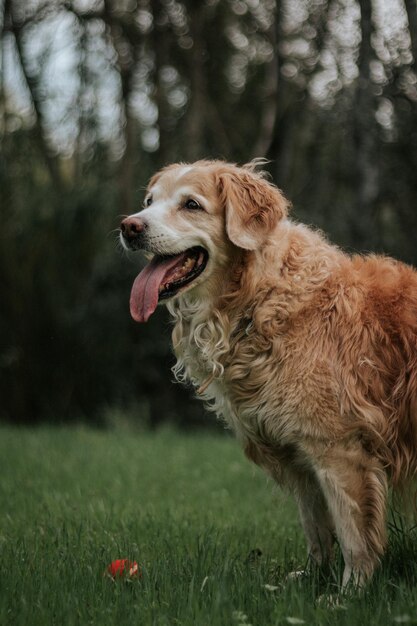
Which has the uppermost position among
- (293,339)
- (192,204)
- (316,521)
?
(192,204)

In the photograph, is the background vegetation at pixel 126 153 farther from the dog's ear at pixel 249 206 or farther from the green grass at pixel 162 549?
the dog's ear at pixel 249 206

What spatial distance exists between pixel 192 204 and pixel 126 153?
954cm

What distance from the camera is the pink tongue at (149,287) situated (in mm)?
4281

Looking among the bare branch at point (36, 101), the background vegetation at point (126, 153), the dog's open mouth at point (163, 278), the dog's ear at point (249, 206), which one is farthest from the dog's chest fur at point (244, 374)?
the bare branch at point (36, 101)

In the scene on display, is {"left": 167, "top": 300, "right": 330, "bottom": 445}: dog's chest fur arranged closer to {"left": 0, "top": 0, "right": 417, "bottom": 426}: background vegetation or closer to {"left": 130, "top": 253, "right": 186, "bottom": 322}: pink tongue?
{"left": 130, "top": 253, "right": 186, "bottom": 322}: pink tongue

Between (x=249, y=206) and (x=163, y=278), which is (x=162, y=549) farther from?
(x=249, y=206)

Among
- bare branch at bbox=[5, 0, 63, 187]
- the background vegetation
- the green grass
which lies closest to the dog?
the green grass

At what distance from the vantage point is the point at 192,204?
4473mm

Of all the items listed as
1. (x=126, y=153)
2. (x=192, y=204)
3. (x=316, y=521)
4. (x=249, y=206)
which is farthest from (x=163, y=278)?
(x=126, y=153)

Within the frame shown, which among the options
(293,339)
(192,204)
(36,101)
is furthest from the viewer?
(36,101)

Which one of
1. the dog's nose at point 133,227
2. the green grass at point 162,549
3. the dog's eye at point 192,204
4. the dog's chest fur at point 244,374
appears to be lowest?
the green grass at point 162,549

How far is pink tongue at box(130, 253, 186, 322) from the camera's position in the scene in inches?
169

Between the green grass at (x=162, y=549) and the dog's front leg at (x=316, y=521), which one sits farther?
the dog's front leg at (x=316, y=521)

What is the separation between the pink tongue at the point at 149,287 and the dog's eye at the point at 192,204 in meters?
0.27
